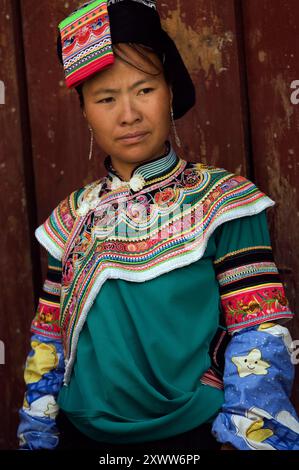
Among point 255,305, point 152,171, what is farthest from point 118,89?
point 255,305

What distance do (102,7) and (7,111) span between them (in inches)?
31.9

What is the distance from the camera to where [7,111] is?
2.53 metres

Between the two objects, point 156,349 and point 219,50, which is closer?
point 156,349

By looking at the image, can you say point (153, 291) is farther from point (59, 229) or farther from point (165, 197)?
point (59, 229)

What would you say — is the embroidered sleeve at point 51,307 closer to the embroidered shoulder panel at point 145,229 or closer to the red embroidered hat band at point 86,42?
the embroidered shoulder panel at point 145,229

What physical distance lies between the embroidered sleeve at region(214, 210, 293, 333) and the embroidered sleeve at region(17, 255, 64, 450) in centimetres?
49

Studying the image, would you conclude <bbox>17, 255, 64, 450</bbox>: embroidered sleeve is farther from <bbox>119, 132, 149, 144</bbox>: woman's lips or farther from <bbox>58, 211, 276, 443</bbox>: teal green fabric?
<bbox>119, 132, 149, 144</bbox>: woman's lips

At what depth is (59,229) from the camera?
201 centimetres

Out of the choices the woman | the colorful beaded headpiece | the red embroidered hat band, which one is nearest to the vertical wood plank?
the woman

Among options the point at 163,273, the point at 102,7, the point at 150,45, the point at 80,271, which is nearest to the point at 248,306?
the point at 163,273

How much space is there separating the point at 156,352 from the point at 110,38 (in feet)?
2.44

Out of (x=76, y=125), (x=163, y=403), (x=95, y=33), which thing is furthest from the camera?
(x=76, y=125)

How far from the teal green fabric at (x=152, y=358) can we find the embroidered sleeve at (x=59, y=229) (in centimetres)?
26

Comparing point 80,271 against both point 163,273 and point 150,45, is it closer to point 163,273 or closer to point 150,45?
point 163,273
